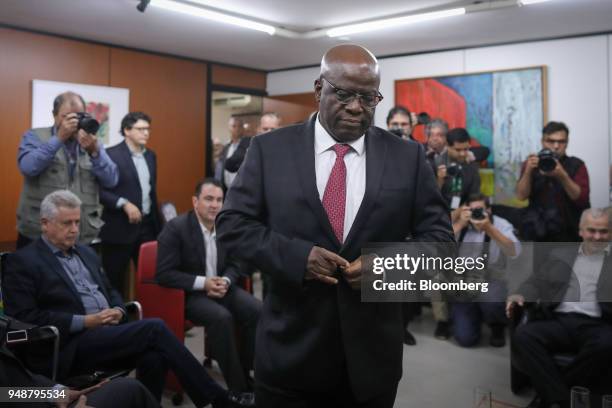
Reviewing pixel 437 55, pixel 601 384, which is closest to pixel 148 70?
pixel 437 55

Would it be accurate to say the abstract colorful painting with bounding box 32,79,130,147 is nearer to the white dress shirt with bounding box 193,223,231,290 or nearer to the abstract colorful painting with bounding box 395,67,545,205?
the white dress shirt with bounding box 193,223,231,290

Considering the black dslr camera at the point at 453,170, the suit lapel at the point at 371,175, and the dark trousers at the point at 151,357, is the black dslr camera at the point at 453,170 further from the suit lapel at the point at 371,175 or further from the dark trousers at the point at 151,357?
the suit lapel at the point at 371,175

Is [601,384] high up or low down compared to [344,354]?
down

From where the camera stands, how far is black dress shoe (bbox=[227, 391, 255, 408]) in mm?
2693

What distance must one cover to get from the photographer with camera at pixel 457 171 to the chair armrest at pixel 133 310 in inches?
89.8

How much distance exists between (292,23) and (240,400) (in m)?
3.47

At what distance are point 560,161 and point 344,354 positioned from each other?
3.35 m

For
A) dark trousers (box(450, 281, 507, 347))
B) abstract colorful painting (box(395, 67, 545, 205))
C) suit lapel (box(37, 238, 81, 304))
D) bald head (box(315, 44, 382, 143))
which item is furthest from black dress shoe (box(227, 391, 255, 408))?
abstract colorful painting (box(395, 67, 545, 205))

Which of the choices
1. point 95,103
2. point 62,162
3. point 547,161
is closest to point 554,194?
point 547,161

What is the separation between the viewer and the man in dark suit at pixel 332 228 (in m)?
1.27

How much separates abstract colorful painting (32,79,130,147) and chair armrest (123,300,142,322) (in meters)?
2.77

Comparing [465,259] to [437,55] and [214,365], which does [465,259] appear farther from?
[437,55]

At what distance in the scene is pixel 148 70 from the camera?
6.06m

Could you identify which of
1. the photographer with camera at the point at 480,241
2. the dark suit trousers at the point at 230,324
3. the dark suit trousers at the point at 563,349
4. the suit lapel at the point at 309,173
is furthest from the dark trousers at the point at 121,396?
the photographer with camera at the point at 480,241
